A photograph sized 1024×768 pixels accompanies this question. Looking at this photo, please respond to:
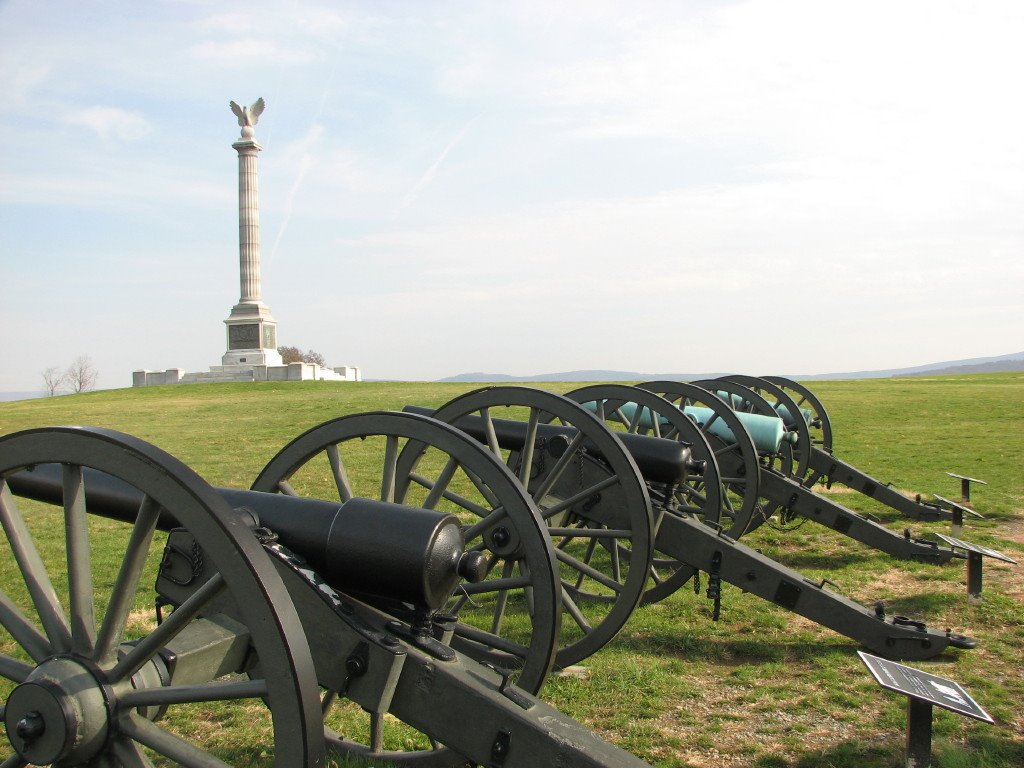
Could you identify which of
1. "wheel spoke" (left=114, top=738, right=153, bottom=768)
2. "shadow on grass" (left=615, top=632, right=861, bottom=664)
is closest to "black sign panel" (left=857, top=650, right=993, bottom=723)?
"shadow on grass" (left=615, top=632, right=861, bottom=664)

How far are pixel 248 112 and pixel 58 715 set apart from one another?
1631 inches

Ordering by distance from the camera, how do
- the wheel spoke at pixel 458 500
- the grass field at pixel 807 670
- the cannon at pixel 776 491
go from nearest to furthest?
the grass field at pixel 807 670, the wheel spoke at pixel 458 500, the cannon at pixel 776 491

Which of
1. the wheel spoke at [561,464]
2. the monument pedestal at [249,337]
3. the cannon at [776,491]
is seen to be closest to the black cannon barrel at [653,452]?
the wheel spoke at [561,464]

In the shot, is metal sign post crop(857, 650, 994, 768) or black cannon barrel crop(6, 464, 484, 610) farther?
metal sign post crop(857, 650, 994, 768)

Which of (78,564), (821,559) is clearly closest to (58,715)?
(78,564)

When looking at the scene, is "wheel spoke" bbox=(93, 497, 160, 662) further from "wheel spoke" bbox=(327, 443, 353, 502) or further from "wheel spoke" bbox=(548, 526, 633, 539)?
"wheel spoke" bbox=(548, 526, 633, 539)

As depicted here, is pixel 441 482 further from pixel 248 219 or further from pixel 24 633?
pixel 248 219

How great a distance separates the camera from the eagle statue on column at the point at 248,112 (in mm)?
40531

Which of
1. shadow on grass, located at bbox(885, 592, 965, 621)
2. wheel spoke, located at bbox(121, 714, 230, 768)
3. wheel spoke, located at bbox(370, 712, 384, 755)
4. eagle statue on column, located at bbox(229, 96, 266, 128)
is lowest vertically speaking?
shadow on grass, located at bbox(885, 592, 965, 621)

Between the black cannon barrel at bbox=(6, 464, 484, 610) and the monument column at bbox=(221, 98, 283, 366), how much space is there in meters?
36.4

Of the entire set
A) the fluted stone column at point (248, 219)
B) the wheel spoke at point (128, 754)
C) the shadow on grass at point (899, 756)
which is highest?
the fluted stone column at point (248, 219)

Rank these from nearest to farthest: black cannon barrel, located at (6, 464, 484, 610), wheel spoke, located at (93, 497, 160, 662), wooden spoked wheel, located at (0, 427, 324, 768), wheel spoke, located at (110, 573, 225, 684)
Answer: wooden spoked wheel, located at (0, 427, 324, 768) < wheel spoke, located at (110, 573, 225, 684) < wheel spoke, located at (93, 497, 160, 662) < black cannon barrel, located at (6, 464, 484, 610)

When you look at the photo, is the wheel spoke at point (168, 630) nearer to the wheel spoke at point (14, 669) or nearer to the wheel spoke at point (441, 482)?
the wheel spoke at point (14, 669)

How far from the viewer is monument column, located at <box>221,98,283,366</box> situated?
128 ft
